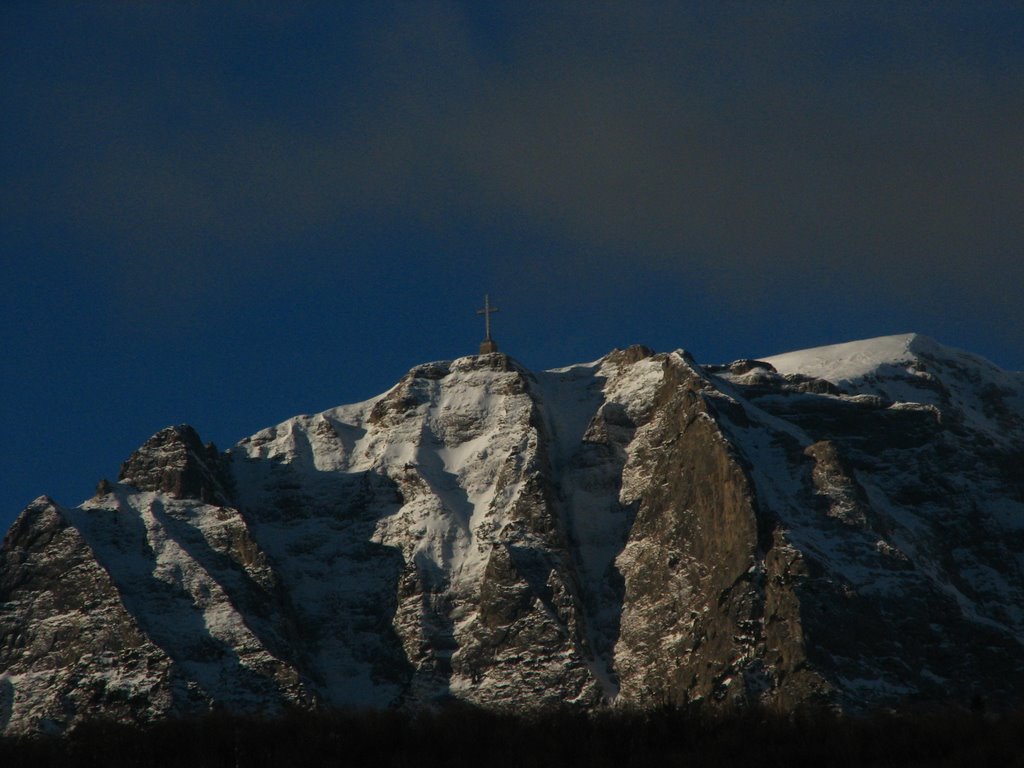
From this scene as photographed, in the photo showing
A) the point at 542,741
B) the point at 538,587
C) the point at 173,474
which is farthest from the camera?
the point at 173,474

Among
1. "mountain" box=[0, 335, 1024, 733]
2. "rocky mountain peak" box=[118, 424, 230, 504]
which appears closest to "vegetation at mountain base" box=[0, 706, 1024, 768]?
"mountain" box=[0, 335, 1024, 733]

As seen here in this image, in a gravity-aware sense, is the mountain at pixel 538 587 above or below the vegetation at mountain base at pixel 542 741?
above

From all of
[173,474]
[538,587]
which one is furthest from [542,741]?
[173,474]

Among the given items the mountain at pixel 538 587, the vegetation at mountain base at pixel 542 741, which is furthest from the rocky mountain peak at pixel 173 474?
the vegetation at mountain base at pixel 542 741

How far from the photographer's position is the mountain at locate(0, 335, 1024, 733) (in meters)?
171

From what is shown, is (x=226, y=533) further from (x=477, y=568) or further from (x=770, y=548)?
(x=770, y=548)

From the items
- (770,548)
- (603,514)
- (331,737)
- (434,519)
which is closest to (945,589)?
(770,548)

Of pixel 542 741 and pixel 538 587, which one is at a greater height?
pixel 538 587

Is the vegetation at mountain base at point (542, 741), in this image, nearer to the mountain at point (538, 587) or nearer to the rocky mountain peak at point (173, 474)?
the mountain at point (538, 587)

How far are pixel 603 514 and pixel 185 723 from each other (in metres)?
93.6

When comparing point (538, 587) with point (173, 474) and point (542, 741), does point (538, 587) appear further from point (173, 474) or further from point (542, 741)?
point (542, 741)

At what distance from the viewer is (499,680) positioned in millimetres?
176000

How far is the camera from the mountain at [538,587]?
17125cm

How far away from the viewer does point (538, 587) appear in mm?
181625
